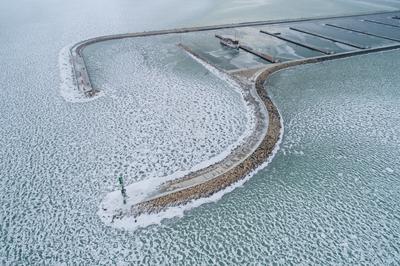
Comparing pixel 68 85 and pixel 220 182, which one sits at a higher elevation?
pixel 68 85

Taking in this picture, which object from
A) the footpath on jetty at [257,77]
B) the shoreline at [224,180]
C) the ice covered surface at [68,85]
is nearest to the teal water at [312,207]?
the shoreline at [224,180]

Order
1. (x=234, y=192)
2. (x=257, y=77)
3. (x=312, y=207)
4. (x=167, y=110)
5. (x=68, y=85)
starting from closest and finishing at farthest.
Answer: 1. (x=312, y=207)
2. (x=234, y=192)
3. (x=167, y=110)
4. (x=68, y=85)
5. (x=257, y=77)

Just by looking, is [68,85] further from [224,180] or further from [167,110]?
[224,180]

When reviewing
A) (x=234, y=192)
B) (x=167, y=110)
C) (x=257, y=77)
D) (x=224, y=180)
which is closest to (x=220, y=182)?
(x=224, y=180)

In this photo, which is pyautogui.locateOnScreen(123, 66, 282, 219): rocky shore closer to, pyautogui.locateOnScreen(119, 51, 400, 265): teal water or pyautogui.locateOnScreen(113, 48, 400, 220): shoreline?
pyautogui.locateOnScreen(113, 48, 400, 220): shoreline

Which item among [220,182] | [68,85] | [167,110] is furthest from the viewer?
[68,85]

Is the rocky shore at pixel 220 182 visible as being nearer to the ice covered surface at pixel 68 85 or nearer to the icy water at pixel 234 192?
the icy water at pixel 234 192
